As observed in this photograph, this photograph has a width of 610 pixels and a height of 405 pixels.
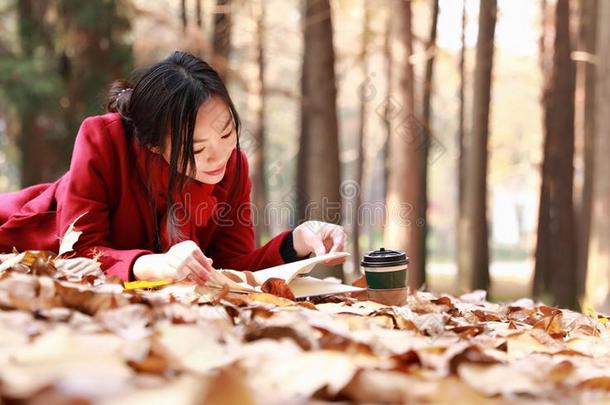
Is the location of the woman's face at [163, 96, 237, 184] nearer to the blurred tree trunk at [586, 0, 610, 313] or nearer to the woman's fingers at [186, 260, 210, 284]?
the woman's fingers at [186, 260, 210, 284]

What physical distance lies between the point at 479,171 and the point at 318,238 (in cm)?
644

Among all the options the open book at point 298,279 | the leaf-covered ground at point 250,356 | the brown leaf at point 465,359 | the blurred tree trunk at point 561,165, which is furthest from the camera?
the blurred tree trunk at point 561,165

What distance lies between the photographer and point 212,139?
2.74 metres

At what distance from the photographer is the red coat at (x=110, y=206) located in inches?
106

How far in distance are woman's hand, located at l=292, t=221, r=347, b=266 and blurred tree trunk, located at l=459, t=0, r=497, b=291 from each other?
20.7 feet

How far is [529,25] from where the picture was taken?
16797mm

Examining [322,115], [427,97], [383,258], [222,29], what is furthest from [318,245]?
[427,97]

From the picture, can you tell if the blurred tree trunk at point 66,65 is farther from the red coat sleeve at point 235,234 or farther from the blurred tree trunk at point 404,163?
the red coat sleeve at point 235,234

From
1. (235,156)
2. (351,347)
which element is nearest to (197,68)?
(235,156)

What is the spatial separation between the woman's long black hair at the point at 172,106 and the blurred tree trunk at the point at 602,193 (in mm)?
3400

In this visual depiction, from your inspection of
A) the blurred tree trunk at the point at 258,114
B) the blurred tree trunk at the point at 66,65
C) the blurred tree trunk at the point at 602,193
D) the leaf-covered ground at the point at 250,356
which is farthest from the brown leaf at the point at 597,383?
the blurred tree trunk at the point at 258,114

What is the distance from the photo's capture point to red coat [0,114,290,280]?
2686mm

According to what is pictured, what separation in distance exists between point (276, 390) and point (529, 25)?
Result: 1692cm

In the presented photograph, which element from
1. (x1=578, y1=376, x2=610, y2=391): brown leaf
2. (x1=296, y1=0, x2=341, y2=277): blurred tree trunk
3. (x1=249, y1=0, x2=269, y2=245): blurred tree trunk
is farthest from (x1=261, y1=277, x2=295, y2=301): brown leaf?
(x1=249, y1=0, x2=269, y2=245): blurred tree trunk
